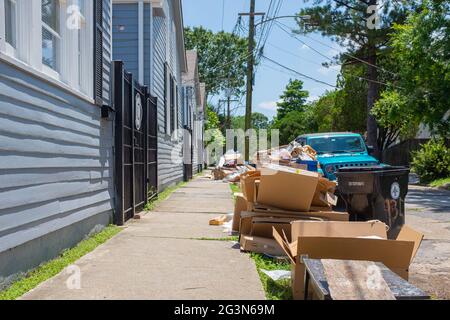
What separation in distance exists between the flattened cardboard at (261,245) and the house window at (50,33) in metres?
3.31

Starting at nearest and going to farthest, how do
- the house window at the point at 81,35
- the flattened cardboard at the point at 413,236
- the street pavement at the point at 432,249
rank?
the flattened cardboard at the point at 413,236 → the street pavement at the point at 432,249 → the house window at the point at 81,35

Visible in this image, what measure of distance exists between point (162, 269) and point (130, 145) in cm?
424

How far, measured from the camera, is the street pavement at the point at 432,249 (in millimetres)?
4836

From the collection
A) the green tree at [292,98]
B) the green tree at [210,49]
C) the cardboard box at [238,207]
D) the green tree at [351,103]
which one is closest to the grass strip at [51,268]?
the cardboard box at [238,207]

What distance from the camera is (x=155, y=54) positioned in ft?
42.4

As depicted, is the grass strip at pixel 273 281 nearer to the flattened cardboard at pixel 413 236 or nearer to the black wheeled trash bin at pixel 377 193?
the flattened cardboard at pixel 413 236

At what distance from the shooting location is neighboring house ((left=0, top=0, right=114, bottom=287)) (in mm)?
4137

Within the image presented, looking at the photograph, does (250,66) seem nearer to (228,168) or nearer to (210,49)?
(228,168)

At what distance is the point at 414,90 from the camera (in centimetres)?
1705

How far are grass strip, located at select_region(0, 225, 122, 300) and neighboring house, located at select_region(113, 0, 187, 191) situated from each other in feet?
21.7

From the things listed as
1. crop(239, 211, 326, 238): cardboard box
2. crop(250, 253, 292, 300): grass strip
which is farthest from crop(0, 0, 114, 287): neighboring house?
crop(250, 253, 292, 300): grass strip

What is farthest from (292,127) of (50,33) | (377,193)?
(50,33)
